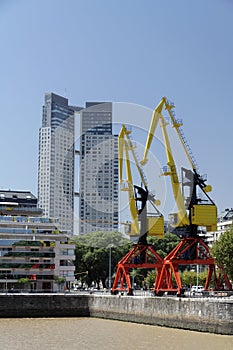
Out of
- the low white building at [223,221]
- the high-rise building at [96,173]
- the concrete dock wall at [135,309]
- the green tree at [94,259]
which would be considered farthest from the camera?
the low white building at [223,221]

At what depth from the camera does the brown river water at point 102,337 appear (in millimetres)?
36438

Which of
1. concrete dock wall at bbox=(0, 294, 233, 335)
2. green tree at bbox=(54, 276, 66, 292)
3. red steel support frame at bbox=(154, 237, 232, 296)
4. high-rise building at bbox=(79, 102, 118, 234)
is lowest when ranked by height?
concrete dock wall at bbox=(0, 294, 233, 335)

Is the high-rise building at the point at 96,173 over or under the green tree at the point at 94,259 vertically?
over

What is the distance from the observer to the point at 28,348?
35812 mm

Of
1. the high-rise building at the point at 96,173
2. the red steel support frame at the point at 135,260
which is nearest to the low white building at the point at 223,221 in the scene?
the red steel support frame at the point at 135,260

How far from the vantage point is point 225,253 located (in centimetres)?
5934

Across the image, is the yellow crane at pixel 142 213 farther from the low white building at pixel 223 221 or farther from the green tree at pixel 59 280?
the low white building at pixel 223 221

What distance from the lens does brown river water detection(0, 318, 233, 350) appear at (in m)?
36.4

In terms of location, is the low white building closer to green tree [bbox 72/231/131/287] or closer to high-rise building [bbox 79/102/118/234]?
green tree [bbox 72/231/131/287]

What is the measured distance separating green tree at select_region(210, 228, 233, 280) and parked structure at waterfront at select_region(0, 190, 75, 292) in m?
26.5

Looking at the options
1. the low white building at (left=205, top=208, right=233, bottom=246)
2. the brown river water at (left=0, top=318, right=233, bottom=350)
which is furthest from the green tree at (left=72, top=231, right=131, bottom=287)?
the brown river water at (left=0, top=318, right=233, bottom=350)

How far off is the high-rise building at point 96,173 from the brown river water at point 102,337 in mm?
7254

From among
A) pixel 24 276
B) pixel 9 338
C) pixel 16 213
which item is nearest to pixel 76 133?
pixel 9 338

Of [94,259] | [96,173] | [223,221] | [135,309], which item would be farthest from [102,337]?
[223,221]
